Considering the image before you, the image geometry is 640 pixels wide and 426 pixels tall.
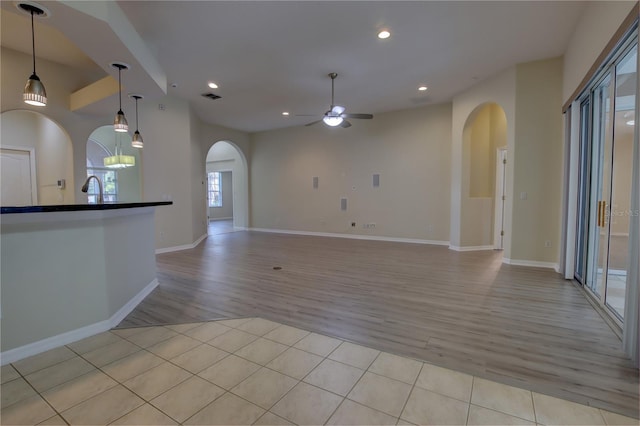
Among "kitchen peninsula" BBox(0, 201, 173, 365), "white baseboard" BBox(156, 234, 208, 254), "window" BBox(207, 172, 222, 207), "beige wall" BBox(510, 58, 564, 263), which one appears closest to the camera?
"kitchen peninsula" BBox(0, 201, 173, 365)

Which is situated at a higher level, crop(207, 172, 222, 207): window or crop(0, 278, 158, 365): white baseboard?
crop(207, 172, 222, 207): window

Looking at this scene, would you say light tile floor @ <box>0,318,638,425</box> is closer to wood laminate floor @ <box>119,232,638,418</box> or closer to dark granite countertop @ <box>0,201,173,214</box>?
wood laminate floor @ <box>119,232,638,418</box>

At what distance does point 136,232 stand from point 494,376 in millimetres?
3810

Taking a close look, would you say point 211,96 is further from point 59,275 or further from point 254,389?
point 254,389

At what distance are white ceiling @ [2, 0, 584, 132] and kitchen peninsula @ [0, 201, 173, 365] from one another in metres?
1.91

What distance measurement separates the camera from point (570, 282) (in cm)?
415

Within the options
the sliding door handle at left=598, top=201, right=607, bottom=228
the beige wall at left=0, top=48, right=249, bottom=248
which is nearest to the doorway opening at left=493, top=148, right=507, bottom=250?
the sliding door handle at left=598, top=201, right=607, bottom=228

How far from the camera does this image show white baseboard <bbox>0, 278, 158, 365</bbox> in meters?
2.25

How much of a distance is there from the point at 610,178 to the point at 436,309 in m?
2.30

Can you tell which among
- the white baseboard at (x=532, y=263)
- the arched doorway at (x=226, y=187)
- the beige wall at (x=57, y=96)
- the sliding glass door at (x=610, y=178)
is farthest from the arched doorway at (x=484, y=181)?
the beige wall at (x=57, y=96)

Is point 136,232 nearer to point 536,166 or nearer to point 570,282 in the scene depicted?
point 570,282

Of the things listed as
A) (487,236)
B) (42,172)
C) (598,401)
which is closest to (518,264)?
(487,236)

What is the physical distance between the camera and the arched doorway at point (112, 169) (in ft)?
29.7

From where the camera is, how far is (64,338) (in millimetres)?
2510
